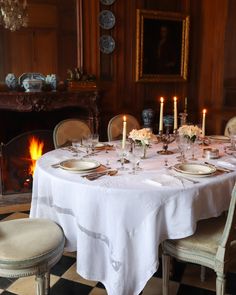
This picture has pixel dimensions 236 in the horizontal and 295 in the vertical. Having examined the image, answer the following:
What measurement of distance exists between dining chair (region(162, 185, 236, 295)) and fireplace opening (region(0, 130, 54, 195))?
2260mm

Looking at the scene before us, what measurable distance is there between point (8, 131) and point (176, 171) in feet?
9.03

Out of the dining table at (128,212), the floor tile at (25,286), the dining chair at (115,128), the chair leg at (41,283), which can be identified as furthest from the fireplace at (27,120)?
the chair leg at (41,283)

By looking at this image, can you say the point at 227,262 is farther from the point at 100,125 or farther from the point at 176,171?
the point at 100,125

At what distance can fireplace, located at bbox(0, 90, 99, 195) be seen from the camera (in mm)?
3729

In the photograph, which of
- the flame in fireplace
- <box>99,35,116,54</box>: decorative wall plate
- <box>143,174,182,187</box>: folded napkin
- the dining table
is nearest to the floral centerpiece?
the dining table

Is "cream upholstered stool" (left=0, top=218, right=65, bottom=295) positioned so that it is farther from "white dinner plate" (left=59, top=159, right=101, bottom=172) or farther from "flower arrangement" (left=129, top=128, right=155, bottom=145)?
"flower arrangement" (left=129, top=128, right=155, bottom=145)

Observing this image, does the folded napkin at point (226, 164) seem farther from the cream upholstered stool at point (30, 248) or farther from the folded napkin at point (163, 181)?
the cream upholstered stool at point (30, 248)

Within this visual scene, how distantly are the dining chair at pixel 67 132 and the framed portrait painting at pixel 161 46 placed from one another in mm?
1769

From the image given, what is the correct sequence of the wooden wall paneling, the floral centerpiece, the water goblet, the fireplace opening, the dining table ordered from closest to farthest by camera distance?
the dining table, the floral centerpiece, the water goblet, the fireplace opening, the wooden wall paneling

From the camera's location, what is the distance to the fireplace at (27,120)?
373cm

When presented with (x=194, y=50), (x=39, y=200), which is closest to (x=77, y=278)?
(x=39, y=200)

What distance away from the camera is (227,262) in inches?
67.6

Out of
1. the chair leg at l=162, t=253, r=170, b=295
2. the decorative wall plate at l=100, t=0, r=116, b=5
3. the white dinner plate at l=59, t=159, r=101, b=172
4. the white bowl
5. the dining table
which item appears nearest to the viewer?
the dining table

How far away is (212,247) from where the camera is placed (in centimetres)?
175
